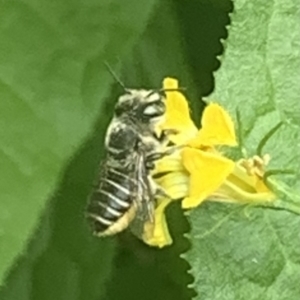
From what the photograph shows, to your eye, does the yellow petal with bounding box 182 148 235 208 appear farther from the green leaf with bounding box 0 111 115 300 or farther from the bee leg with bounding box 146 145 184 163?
the green leaf with bounding box 0 111 115 300

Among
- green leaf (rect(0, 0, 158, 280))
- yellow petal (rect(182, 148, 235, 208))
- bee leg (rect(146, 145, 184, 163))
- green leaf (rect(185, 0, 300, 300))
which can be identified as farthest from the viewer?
green leaf (rect(0, 0, 158, 280))

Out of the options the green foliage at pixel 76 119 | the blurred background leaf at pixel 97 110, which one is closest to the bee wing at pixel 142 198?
the green foliage at pixel 76 119

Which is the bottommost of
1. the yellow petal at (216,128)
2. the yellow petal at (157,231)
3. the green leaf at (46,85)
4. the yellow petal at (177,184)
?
the green leaf at (46,85)

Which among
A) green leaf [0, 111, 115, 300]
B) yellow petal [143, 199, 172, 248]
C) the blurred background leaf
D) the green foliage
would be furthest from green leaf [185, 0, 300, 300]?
green leaf [0, 111, 115, 300]

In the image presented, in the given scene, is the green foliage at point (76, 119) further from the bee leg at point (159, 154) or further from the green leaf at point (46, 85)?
the bee leg at point (159, 154)

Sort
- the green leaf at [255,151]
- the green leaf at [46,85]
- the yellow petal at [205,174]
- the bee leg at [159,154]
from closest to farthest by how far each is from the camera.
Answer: the yellow petal at [205,174], the bee leg at [159,154], the green leaf at [255,151], the green leaf at [46,85]

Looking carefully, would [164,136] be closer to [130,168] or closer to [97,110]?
[130,168]
